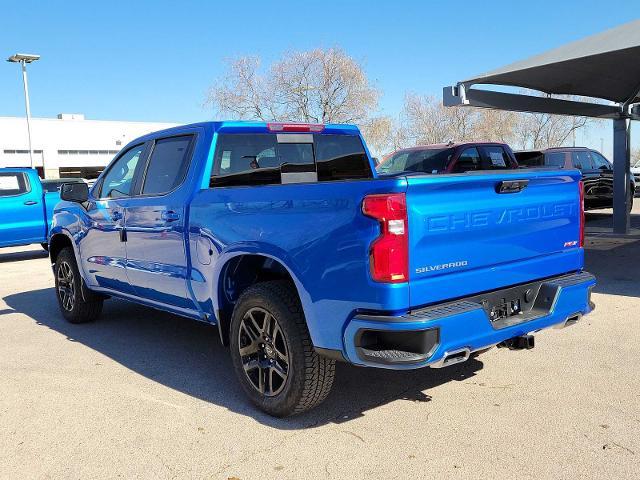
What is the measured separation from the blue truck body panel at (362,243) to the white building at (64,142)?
48.7m

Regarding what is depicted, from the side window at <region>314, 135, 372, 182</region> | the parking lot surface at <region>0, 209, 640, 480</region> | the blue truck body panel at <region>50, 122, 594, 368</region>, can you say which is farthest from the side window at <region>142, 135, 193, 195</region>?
the parking lot surface at <region>0, 209, 640, 480</region>

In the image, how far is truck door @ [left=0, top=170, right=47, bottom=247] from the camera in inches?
475

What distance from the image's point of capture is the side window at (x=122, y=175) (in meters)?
5.40

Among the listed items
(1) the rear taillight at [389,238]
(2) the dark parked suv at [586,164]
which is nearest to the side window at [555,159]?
(2) the dark parked suv at [586,164]

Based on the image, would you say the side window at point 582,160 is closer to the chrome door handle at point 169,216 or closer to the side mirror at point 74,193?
the side mirror at point 74,193

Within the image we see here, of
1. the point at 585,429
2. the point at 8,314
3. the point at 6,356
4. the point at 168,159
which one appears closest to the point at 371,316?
the point at 585,429

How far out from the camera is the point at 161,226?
4723 mm

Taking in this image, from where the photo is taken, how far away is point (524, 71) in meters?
9.77

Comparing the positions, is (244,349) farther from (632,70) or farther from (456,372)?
(632,70)

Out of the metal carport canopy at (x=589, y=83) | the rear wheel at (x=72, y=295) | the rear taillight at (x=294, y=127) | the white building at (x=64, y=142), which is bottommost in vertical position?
the rear wheel at (x=72, y=295)

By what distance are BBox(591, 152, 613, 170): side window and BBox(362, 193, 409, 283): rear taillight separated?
1438 cm

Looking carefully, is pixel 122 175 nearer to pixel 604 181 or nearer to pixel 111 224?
pixel 111 224

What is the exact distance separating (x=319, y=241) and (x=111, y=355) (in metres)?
2.94

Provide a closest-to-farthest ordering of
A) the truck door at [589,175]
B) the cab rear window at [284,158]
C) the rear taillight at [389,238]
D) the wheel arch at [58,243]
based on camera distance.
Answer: the rear taillight at [389,238] → the cab rear window at [284,158] → the wheel arch at [58,243] → the truck door at [589,175]
